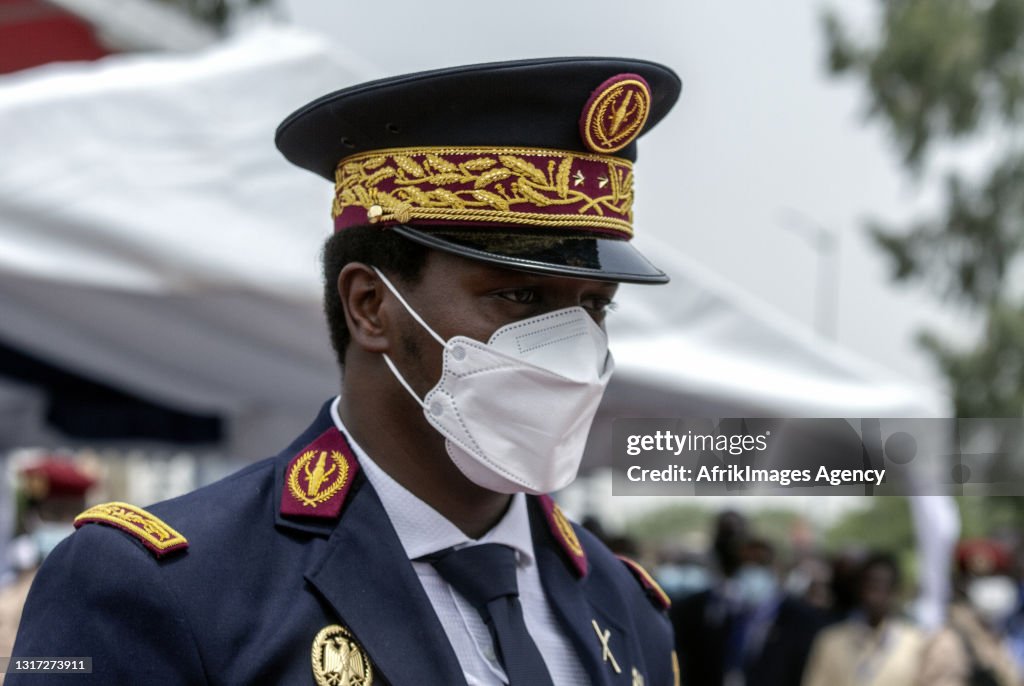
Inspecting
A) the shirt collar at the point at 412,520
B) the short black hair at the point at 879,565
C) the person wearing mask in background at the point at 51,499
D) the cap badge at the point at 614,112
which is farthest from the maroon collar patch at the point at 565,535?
Result: the short black hair at the point at 879,565

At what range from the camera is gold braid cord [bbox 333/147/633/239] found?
2.09 m

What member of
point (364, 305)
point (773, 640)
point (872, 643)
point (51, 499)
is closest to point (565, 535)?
point (364, 305)

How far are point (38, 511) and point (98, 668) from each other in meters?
4.09

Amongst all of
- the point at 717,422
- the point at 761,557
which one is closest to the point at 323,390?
the point at 717,422

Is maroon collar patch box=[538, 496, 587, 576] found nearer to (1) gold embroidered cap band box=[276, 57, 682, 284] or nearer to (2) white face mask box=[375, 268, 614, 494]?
(2) white face mask box=[375, 268, 614, 494]

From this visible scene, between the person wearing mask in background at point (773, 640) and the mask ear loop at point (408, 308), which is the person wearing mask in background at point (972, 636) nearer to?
the person wearing mask in background at point (773, 640)

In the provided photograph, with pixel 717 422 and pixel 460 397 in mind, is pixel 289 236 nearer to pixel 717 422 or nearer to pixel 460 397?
pixel 717 422

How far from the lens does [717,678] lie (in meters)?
8.88

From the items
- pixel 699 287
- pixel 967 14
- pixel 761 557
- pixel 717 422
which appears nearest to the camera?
pixel 717 422

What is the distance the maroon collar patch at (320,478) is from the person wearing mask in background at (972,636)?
5591 millimetres

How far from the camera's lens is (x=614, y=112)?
7.20 feet

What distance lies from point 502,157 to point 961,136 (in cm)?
1987

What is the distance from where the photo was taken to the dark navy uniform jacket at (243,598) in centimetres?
185

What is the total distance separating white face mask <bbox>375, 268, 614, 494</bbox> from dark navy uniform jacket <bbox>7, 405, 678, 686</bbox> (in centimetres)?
16
